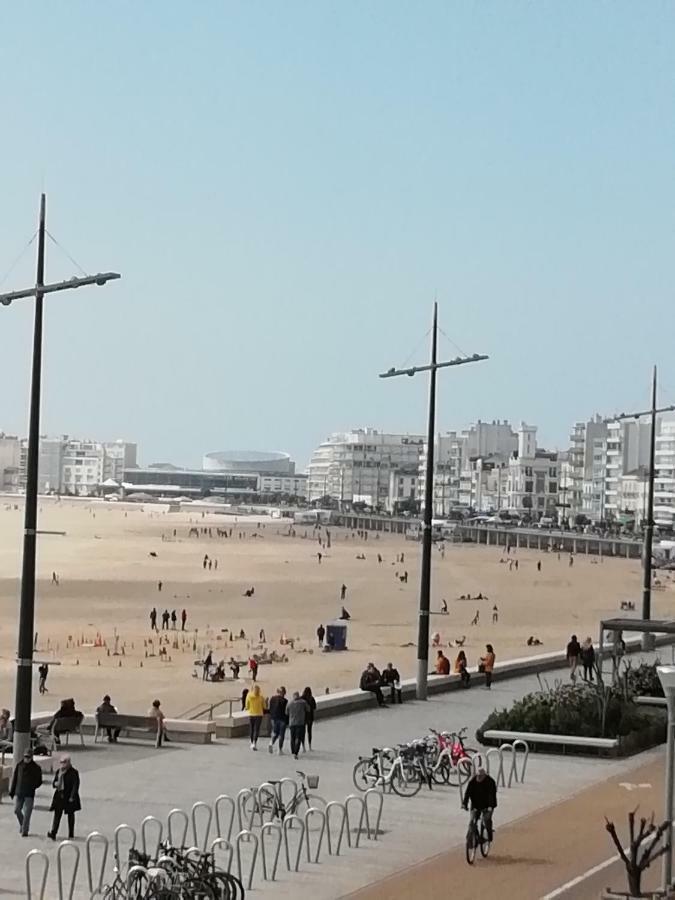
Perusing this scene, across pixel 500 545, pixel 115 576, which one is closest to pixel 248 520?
pixel 500 545

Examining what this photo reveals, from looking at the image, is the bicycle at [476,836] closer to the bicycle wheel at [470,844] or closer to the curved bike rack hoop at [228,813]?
the bicycle wheel at [470,844]

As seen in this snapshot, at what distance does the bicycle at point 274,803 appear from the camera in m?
12.4

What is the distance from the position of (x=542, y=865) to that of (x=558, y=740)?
5.72 meters

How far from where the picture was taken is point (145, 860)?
9.35 metres

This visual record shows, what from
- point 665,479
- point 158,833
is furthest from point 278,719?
point 665,479

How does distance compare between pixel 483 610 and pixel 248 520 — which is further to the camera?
pixel 248 520

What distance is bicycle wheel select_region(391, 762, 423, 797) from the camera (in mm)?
14219

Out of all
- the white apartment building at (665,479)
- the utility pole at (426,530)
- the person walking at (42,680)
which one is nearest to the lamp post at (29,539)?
the utility pole at (426,530)

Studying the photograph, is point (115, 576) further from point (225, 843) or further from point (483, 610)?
point (225, 843)

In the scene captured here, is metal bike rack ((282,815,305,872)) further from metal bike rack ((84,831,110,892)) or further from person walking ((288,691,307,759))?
person walking ((288,691,307,759))

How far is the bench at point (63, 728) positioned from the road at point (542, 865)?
18.6ft

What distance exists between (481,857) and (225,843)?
2.19 meters

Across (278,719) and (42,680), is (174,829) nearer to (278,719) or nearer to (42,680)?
(278,719)

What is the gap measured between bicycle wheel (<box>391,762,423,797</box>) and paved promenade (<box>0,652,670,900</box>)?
0.39 ft
